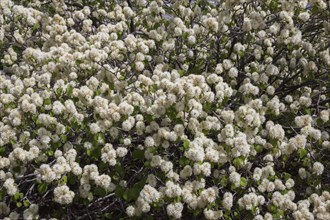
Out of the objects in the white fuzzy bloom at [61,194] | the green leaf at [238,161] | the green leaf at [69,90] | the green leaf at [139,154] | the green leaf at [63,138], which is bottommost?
the white fuzzy bloom at [61,194]

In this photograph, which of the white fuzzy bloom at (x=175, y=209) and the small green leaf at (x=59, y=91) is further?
the small green leaf at (x=59, y=91)

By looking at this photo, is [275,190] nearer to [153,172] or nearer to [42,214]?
[153,172]

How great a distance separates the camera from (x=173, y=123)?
4.30 metres

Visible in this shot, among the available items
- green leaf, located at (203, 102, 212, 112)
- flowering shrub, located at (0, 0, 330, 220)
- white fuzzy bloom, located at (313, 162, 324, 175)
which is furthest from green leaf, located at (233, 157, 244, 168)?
white fuzzy bloom, located at (313, 162, 324, 175)

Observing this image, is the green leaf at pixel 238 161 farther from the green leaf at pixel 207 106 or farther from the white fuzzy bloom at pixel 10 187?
the white fuzzy bloom at pixel 10 187

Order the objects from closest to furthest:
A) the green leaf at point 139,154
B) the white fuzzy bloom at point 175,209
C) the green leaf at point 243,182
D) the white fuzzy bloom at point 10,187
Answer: the white fuzzy bloom at point 175,209 → the white fuzzy bloom at point 10,187 → the green leaf at point 243,182 → the green leaf at point 139,154

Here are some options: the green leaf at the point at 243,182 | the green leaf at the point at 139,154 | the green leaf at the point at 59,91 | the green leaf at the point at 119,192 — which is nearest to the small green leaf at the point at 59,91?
the green leaf at the point at 59,91

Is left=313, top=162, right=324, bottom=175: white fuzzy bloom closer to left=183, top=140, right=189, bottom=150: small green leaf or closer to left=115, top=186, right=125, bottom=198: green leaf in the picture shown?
left=183, top=140, right=189, bottom=150: small green leaf

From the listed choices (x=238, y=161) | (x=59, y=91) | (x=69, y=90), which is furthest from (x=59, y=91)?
(x=238, y=161)

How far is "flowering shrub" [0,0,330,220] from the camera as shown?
409 centimetres

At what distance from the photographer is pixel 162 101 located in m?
4.16

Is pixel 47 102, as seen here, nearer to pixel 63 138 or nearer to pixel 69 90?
pixel 69 90

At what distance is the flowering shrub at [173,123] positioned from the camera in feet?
13.4

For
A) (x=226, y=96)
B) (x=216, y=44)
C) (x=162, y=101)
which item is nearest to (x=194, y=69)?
(x=216, y=44)
